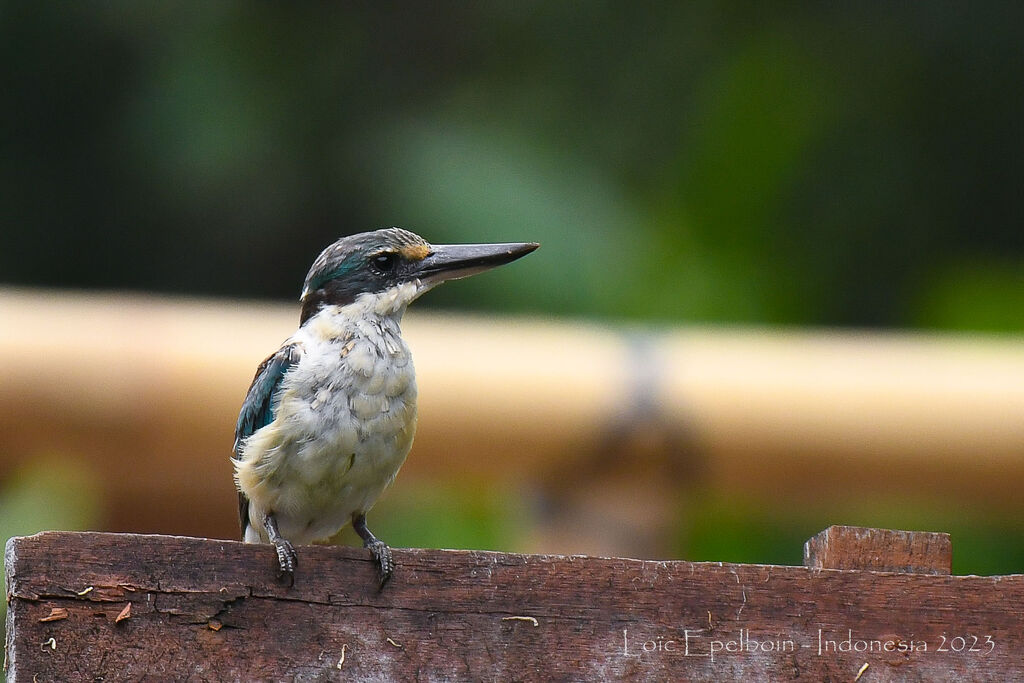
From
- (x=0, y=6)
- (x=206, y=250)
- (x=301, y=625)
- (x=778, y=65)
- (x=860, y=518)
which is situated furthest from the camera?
(x=206, y=250)

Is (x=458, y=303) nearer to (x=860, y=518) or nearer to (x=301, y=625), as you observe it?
(x=860, y=518)

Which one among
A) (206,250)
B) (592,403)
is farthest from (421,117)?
(592,403)

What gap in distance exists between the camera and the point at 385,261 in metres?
3.82

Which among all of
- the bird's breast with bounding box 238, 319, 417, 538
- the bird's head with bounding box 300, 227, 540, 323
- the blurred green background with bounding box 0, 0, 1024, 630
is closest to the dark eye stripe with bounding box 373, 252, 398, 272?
the bird's head with bounding box 300, 227, 540, 323

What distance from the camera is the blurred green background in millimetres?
7211

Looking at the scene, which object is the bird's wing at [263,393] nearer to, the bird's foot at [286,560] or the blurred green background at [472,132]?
the bird's foot at [286,560]

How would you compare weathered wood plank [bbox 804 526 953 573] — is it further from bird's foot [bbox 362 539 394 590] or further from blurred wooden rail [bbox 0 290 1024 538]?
blurred wooden rail [bbox 0 290 1024 538]

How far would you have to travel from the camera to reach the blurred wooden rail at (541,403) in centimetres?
385

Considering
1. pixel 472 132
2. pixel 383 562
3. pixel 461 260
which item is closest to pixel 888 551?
pixel 383 562

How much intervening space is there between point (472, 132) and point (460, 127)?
0.14m

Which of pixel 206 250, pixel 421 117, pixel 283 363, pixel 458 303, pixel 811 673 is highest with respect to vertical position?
pixel 421 117

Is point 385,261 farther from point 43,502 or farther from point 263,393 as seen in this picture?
point 43,502

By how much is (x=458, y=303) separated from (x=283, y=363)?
366 cm

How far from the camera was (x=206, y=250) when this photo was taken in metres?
8.25
